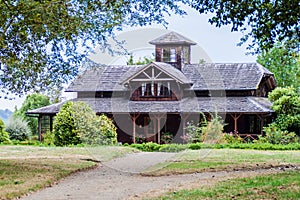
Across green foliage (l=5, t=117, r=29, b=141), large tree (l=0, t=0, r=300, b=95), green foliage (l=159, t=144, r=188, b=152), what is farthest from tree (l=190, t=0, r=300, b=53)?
green foliage (l=5, t=117, r=29, b=141)

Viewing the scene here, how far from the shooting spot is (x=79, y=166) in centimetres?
1569

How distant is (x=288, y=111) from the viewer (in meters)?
31.6

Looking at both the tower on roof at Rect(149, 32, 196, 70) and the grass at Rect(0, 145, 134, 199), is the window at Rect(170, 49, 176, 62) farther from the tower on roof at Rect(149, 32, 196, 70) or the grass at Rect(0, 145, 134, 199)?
the grass at Rect(0, 145, 134, 199)

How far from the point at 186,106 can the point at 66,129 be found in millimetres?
8581

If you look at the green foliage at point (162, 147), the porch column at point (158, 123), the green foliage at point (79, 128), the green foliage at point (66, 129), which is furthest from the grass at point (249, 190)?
the porch column at point (158, 123)

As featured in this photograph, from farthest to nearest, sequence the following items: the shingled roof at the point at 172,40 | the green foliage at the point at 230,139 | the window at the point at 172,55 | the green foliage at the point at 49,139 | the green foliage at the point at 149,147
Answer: the window at the point at 172,55
the shingled roof at the point at 172,40
the green foliage at the point at 49,139
the green foliage at the point at 230,139
the green foliage at the point at 149,147

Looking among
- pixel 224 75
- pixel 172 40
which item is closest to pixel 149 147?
pixel 224 75

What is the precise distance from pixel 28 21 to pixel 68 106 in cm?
1470

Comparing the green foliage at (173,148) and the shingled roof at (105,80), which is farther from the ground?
the shingled roof at (105,80)

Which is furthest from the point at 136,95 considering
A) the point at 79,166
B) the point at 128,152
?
the point at 79,166

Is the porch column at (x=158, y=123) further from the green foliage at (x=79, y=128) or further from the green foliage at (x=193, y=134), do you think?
the green foliage at (x=79, y=128)

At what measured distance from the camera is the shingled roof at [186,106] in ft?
104

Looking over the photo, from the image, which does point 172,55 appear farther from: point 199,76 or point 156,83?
point 156,83

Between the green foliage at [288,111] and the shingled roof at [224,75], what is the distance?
2394 mm
